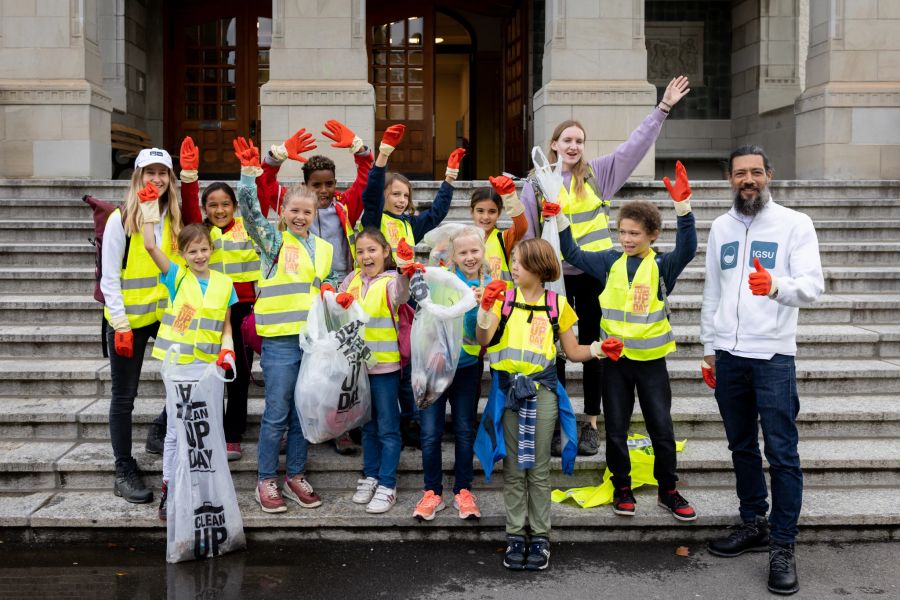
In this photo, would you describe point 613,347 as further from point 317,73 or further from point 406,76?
point 406,76

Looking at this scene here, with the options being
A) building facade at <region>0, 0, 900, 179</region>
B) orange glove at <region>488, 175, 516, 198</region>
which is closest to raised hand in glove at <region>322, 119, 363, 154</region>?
orange glove at <region>488, 175, 516, 198</region>

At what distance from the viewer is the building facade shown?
10500 mm

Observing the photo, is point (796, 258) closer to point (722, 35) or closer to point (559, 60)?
point (559, 60)

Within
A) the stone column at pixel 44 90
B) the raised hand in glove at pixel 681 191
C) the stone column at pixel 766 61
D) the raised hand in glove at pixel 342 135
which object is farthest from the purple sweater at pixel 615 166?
the stone column at pixel 766 61

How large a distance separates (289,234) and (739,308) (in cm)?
256

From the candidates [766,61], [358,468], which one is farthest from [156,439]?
[766,61]

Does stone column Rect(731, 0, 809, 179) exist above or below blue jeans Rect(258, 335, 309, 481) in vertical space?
above

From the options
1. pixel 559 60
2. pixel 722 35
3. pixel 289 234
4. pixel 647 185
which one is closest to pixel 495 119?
pixel 722 35

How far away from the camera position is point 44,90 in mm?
10422

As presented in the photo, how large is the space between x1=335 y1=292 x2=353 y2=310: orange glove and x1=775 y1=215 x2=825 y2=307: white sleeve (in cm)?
222

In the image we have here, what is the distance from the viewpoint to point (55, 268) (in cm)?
781

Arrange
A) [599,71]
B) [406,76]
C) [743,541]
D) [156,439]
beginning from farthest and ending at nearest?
1. [406,76]
2. [599,71]
3. [156,439]
4. [743,541]

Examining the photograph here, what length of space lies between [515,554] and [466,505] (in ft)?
1.56

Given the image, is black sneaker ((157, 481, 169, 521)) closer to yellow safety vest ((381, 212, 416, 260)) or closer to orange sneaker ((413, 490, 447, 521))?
orange sneaker ((413, 490, 447, 521))
